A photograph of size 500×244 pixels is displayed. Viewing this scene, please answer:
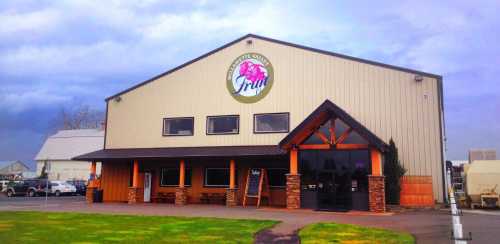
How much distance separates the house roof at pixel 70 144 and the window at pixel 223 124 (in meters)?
28.6

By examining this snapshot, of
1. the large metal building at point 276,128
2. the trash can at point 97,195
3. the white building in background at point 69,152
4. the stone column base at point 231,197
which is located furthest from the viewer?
the white building in background at point 69,152

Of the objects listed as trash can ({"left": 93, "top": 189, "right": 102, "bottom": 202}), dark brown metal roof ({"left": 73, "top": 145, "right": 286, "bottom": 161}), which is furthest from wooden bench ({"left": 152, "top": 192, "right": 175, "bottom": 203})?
trash can ({"left": 93, "top": 189, "right": 102, "bottom": 202})

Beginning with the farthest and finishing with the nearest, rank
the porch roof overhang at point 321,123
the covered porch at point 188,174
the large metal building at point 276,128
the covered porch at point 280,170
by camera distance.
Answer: the covered porch at point 188,174
the large metal building at point 276,128
the covered porch at point 280,170
the porch roof overhang at point 321,123

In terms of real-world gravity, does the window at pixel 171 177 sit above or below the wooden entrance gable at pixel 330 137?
below

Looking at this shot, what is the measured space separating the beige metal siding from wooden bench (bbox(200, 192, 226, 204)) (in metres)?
2.82

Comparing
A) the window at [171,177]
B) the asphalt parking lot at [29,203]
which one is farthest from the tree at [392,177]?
the asphalt parking lot at [29,203]

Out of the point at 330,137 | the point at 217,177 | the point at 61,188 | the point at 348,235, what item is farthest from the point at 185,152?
the point at 61,188

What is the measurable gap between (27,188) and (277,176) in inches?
968

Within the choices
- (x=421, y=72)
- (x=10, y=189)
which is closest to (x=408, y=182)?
(x=421, y=72)

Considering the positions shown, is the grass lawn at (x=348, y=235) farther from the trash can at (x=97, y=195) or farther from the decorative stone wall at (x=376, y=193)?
the trash can at (x=97, y=195)

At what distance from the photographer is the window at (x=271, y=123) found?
77.7 ft

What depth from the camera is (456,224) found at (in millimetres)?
7203

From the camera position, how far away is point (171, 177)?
2627 cm

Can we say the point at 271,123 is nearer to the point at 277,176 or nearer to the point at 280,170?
the point at 280,170
